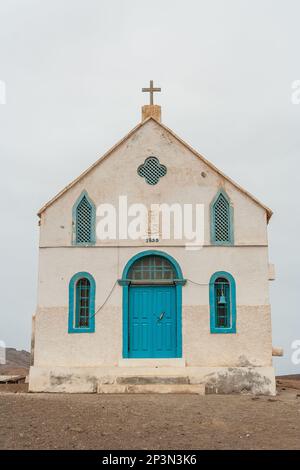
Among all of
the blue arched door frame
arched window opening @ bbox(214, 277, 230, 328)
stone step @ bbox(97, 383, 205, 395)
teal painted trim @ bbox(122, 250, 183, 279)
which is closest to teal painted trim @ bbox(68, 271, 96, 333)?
the blue arched door frame

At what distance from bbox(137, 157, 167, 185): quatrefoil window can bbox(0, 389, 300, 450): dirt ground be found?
6.09m

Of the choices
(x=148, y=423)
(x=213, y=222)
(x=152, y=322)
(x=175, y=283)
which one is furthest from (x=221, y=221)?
(x=148, y=423)

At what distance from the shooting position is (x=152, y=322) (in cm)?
1519

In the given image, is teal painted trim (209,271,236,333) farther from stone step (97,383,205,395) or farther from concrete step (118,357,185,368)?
stone step (97,383,205,395)

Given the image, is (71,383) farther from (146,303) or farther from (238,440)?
(238,440)

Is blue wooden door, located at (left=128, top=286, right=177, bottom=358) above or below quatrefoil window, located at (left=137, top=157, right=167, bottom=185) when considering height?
below

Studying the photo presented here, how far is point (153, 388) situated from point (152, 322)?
1.84m

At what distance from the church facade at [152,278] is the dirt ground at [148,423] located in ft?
5.17

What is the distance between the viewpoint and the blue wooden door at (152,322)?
49.3ft

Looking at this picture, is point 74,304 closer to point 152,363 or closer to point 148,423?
point 152,363

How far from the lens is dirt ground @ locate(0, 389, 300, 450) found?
28.7 ft

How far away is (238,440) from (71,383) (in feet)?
22.0

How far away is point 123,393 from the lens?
46.4 feet
